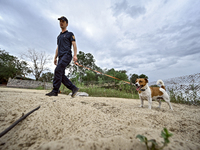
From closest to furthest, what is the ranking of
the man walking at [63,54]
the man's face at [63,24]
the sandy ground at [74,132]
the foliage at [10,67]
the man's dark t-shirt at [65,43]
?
the sandy ground at [74,132] < the man walking at [63,54] < the man's dark t-shirt at [65,43] < the man's face at [63,24] < the foliage at [10,67]

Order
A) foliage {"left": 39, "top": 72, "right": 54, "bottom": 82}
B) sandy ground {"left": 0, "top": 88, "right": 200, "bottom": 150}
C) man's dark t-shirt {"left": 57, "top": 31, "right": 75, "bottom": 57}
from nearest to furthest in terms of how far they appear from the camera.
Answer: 1. sandy ground {"left": 0, "top": 88, "right": 200, "bottom": 150}
2. man's dark t-shirt {"left": 57, "top": 31, "right": 75, "bottom": 57}
3. foliage {"left": 39, "top": 72, "right": 54, "bottom": 82}

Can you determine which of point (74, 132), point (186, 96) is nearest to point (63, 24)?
point (74, 132)

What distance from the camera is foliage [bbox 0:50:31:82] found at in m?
22.2

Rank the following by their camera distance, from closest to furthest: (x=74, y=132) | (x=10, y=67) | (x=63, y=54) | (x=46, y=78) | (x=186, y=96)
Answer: (x=74, y=132) → (x=63, y=54) → (x=186, y=96) → (x=10, y=67) → (x=46, y=78)

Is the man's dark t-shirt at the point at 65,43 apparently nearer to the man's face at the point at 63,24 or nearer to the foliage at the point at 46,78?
the man's face at the point at 63,24

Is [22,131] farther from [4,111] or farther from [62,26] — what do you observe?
→ [62,26]

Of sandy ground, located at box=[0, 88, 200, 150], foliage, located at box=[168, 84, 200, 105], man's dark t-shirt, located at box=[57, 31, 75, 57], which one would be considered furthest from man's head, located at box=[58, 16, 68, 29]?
foliage, located at box=[168, 84, 200, 105]

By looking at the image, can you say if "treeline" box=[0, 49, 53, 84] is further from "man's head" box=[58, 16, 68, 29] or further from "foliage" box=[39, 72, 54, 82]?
"man's head" box=[58, 16, 68, 29]

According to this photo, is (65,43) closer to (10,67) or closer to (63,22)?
(63,22)

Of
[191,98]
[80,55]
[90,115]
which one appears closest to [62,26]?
[90,115]

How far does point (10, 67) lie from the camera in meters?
22.9

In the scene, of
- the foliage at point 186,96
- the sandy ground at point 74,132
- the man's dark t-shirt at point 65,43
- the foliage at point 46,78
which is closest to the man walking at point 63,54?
the man's dark t-shirt at point 65,43

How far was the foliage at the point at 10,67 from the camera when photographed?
73.0 ft

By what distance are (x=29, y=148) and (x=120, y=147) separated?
2.61 feet
